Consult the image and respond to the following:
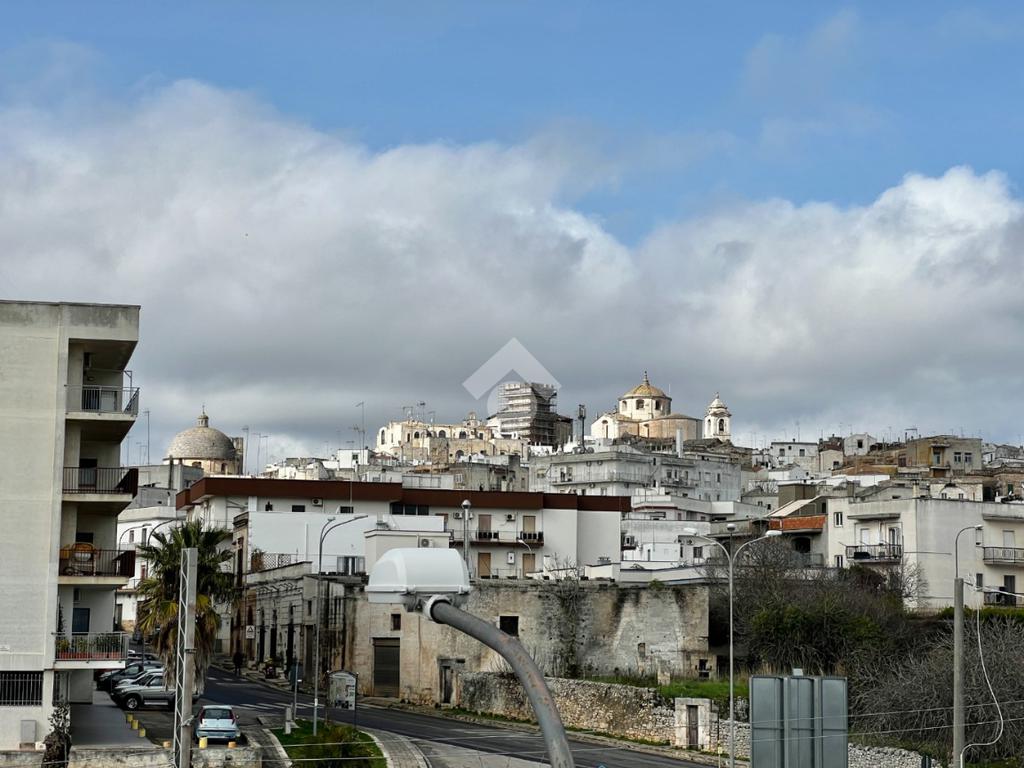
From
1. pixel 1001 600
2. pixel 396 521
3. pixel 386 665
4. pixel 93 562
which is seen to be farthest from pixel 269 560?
pixel 1001 600

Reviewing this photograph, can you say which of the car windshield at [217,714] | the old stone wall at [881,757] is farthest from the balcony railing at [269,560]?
the old stone wall at [881,757]

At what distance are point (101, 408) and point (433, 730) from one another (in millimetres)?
18576

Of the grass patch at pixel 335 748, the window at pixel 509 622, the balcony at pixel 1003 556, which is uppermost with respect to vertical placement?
the balcony at pixel 1003 556

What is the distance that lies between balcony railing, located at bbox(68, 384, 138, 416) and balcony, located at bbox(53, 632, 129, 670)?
23.1 ft

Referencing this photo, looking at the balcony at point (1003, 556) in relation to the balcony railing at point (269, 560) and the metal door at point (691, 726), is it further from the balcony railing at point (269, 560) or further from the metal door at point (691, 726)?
the balcony railing at point (269, 560)

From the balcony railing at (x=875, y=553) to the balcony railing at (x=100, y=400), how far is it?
47.3 meters

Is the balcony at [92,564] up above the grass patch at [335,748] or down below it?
above

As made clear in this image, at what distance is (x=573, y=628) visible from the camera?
236 feet

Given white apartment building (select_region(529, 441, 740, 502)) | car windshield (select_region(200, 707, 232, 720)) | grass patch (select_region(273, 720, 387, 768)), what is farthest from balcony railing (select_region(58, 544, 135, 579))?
white apartment building (select_region(529, 441, 740, 502))

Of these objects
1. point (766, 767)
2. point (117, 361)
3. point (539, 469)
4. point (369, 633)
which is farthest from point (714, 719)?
point (539, 469)

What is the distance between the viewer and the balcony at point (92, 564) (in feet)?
158

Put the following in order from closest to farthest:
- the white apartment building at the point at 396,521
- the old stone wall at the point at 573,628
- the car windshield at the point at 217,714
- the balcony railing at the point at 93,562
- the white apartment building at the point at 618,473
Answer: the balcony railing at the point at 93,562 < the car windshield at the point at 217,714 < the old stone wall at the point at 573,628 < the white apartment building at the point at 396,521 < the white apartment building at the point at 618,473

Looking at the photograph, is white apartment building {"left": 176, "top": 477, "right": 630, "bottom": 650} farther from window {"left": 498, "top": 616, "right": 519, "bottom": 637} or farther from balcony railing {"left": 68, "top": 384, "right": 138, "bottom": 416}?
balcony railing {"left": 68, "top": 384, "right": 138, "bottom": 416}

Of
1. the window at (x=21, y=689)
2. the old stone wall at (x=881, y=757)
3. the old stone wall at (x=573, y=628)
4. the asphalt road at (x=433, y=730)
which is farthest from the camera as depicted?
the old stone wall at (x=573, y=628)
